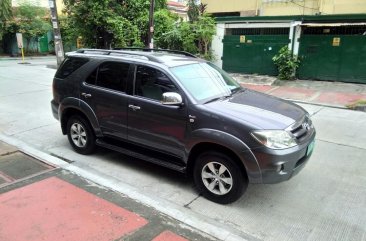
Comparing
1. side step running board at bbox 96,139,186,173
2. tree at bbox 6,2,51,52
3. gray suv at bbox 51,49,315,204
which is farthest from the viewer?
tree at bbox 6,2,51,52

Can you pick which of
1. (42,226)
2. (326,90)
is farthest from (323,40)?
(42,226)

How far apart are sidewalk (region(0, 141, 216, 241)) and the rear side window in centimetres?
180

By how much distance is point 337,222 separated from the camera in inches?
154

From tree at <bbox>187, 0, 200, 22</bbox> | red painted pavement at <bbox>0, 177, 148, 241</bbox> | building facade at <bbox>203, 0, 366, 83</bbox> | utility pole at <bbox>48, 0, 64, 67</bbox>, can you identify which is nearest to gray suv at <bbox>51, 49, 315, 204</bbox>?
red painted pavement at <bbox>0, 177, 148, 241</bbox>

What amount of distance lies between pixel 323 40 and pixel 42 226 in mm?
13839

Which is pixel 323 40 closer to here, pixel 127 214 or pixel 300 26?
pixel 300 26

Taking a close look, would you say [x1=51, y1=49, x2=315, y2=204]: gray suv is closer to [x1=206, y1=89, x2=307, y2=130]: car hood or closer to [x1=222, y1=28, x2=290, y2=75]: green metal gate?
[x1=206, y1=89, x2=307, y2=130]: car hood

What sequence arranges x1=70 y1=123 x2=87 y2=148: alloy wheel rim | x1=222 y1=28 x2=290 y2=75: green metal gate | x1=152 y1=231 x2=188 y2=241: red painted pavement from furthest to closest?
1. x1=222 y1=28 x2=290 y2=75: green metal gate
2. x1=70 y1=123 x2=87 y2=148: alloy wheel rim
3. x1=152 y1=231 x2=188 y2=241: red painted pavement

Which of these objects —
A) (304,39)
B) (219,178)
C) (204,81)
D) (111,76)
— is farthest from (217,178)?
(304,39)

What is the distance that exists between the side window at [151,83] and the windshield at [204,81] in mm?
170

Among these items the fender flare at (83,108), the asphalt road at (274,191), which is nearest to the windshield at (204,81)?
the asphalt road at (274,191)

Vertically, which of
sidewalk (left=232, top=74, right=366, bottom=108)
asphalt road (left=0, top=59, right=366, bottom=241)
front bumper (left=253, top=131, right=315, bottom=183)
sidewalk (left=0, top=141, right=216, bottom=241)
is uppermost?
front bumper (left=253, top=131, right=315, bottom=183)

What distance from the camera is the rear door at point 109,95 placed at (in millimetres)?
5004

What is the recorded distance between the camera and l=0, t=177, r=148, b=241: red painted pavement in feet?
11.4
